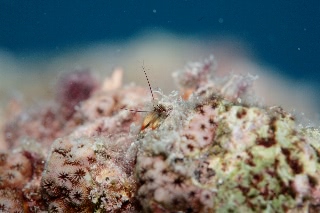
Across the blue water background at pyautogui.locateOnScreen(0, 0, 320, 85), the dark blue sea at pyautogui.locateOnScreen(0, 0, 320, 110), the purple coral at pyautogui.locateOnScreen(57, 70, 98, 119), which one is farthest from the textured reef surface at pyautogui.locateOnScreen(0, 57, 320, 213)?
the blue water background at pyautogui.locateOnScreen(0, 0, 320, 85)

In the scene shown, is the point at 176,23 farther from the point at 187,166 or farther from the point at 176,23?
the point at 187,166

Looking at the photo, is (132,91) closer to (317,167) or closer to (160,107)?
(160,107)

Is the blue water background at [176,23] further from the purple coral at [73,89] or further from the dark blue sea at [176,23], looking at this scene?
the purple coral at [73,89]

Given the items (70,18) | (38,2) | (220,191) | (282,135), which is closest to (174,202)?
(220,191)

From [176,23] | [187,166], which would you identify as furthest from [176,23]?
[187,166]

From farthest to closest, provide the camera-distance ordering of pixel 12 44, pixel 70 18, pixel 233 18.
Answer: pixel 70 18, pixel 233 18, pixel 12 44

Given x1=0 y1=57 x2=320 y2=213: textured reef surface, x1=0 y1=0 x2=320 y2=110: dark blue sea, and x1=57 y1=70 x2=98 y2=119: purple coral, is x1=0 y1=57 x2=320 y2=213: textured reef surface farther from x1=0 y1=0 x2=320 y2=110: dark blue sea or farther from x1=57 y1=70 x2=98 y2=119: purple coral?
x1=0 y1=0 x2=320 y2=110: dark blue sea
